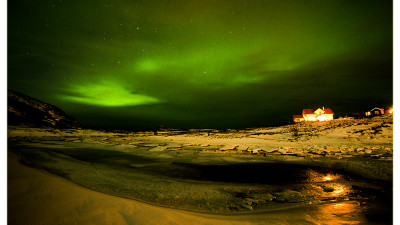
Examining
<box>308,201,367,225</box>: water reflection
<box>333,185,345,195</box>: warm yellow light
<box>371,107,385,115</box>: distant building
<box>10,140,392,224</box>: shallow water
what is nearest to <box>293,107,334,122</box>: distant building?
<box>371,107,385,115</box>: distant building

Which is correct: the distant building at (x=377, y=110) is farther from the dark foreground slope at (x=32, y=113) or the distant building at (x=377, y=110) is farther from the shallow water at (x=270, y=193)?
the dark foreground slope at (x=32, y=113)

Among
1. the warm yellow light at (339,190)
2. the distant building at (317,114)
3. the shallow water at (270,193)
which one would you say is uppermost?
the distant building at (317,114)

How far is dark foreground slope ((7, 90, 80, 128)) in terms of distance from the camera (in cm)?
3012

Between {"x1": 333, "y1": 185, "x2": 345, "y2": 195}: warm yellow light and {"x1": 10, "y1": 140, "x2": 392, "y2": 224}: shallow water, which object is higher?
{"x1": 10, "y1": 140, "x2": 392, "y2": 224}: shallow water

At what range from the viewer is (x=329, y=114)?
5419 centimetres

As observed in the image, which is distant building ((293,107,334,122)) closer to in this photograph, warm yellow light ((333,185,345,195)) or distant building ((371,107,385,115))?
distant building ((371,107,385,115))

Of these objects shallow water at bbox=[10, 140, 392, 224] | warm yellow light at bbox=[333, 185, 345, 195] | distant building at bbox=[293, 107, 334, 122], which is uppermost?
distant building at bbox=[293, 107, 334, 122]

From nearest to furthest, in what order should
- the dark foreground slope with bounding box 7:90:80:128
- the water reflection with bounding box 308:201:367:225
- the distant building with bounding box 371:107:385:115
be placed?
the water reflection with bounding box 308:201:367:225 → the dark foreground slope with bounding box 7:90:80:128 → the distant building with bounding box 371:107:385:115

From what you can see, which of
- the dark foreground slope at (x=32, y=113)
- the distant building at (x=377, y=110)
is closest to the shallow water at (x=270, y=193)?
the dark foreground slope at (x=32, y=113)

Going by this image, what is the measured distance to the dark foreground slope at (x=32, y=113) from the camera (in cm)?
3012

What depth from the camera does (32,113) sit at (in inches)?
1334

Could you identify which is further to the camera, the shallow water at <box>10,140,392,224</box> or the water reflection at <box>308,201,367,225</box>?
the shallow water at <box>10,140,392,224</box>

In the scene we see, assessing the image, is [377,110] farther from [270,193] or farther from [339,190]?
[270,193]
